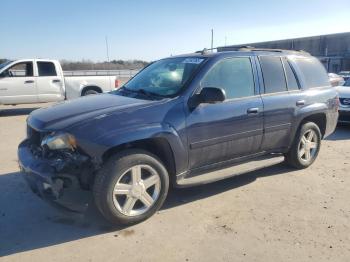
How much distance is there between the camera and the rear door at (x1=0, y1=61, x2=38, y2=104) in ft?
38.8

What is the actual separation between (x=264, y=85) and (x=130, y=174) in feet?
7.64

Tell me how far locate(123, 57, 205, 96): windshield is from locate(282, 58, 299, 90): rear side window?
5.02 ft

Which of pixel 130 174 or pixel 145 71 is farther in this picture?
pixel 145 71

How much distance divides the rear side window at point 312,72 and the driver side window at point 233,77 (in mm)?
Answer: 1217

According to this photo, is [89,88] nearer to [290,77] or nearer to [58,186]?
[290,77]

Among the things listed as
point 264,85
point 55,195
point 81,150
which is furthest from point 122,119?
point 264,85

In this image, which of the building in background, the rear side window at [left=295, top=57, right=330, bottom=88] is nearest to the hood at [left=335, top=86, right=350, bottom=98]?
the rear side window at [left=295, top=57, right=330, bottom=88]

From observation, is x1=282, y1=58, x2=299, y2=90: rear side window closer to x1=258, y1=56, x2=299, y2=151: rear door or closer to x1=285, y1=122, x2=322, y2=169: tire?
x1=258, y1=56, x2=299, y2=151: rear door

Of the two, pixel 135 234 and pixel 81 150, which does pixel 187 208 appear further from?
pixel 81 150

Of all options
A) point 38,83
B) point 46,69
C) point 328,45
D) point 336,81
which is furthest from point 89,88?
point 328,45

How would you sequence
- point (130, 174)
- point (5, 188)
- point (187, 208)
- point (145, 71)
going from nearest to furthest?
1. point (130, 174)
2. point (187, 208)
3. point (5, 188)
4. point (145, 71)

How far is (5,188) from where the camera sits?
4.84 meters

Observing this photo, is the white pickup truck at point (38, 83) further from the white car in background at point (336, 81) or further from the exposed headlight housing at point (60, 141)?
the exposed headlight housing at point (60, 141)

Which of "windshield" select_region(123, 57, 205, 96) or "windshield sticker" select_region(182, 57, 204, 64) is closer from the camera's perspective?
"windshield" select_region(123, 57, 205, 96)
